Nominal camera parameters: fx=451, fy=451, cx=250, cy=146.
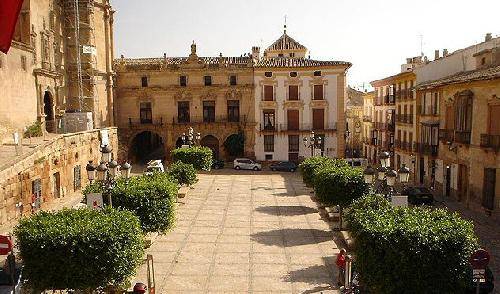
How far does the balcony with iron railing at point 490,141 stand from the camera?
22047mm

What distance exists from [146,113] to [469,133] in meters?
31.5

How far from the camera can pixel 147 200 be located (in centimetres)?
1602

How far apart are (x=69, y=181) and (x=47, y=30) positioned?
471 inches

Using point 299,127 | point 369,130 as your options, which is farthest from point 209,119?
point 369,130

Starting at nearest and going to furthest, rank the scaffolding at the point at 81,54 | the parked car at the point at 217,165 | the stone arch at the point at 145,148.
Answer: the scaffolding at the point at 81,54
the parked car at the point at 217,165
the stone arch at the point at 145,148

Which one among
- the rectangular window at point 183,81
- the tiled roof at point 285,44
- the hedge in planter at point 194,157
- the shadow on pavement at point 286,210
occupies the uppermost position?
the tiled roof at point 285,44

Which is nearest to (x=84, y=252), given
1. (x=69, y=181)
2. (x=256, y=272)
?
(x=256, y=272)

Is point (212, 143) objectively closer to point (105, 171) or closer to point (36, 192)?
point (36, 192)

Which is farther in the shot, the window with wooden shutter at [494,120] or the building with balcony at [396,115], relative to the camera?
the building with balcony at [396,115]

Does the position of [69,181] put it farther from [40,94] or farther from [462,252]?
[462,252]

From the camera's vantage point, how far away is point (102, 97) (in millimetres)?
40469

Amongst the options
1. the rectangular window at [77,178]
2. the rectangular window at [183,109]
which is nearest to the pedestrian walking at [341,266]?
the rectangular window at [77,178]

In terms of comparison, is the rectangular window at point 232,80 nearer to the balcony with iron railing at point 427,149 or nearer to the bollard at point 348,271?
the balcony with iron railing at point 427,149

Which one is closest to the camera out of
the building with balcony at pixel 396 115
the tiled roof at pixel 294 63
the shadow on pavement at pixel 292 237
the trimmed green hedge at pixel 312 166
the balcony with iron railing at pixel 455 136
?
the shadow on pavement at pixel 292 237
